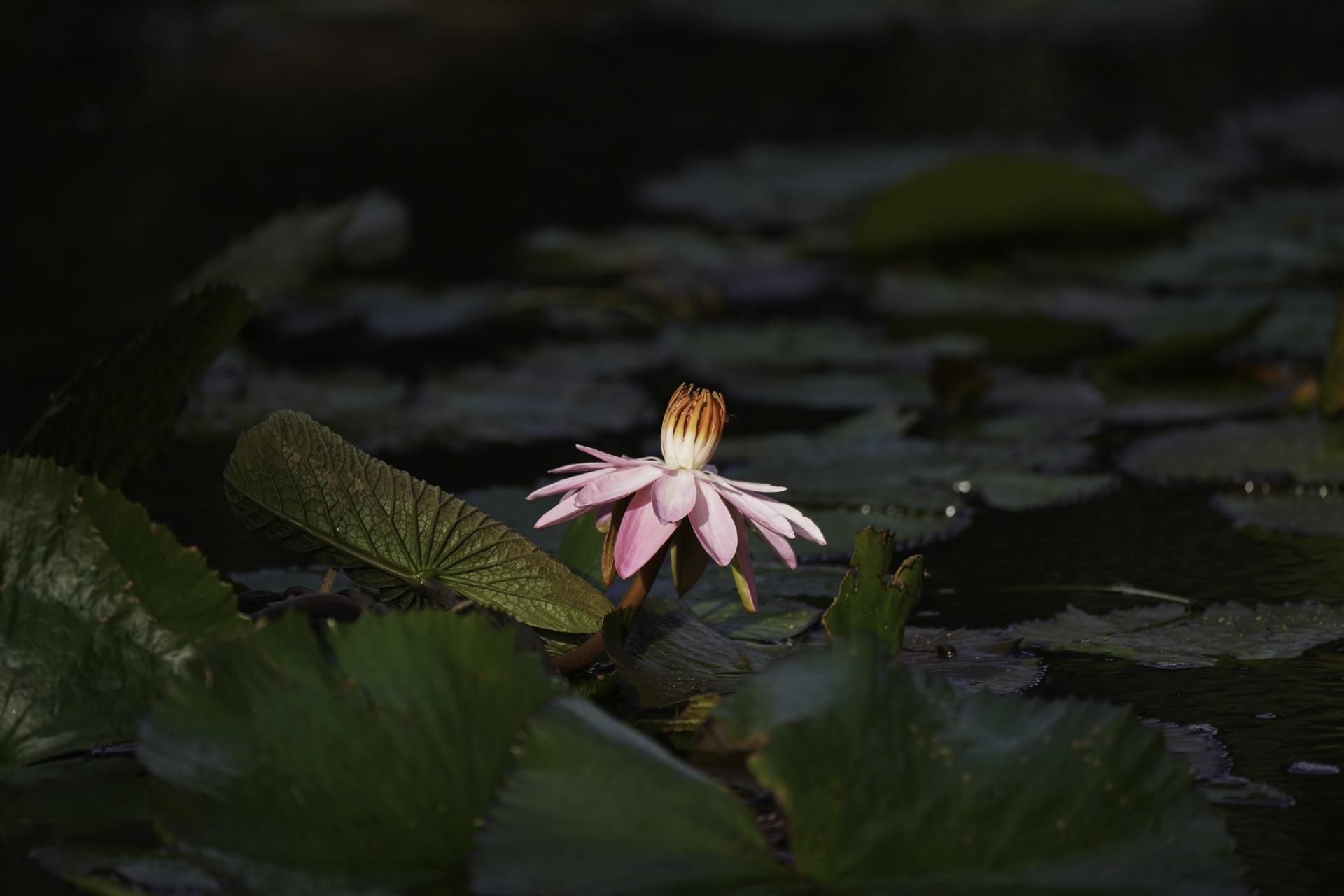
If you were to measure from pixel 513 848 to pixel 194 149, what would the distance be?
318 cm

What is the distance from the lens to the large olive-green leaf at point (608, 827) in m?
0.69

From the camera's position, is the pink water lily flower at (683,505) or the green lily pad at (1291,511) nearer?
the pink water lily flower at (683,505)

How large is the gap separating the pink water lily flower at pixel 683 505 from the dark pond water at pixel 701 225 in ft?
0.93

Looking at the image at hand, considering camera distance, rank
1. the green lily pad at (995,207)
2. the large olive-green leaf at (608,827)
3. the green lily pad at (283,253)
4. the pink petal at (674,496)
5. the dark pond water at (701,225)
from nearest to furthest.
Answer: the large olive-green leaf at (608,827) < the pink petal at (674,496) < the dark pond water at (701,225) < the green lily pad at (283,253) < the green lily pad at (995,207)

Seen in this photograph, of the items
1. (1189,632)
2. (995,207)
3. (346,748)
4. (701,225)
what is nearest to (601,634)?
(346,748)

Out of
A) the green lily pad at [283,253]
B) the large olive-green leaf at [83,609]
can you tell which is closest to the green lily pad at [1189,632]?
the large olive-green leaf at [83,609]

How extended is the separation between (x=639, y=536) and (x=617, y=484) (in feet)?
0.09

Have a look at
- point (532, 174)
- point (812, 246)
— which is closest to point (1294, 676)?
point (812, 246)

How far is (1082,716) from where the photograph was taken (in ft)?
2.44

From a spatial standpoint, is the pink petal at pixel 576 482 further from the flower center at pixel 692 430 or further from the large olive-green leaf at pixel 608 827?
the large olive-green leaf at pixel 608 827

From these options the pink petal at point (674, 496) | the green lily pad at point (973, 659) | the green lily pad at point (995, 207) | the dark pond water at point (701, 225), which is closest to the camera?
the pink petal at point (674, 496)

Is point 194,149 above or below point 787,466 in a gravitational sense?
above

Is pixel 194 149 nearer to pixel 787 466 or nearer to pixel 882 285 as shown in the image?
pixel 882 285

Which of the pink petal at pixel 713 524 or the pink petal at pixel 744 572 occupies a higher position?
the pink petal at pixel 713 524
